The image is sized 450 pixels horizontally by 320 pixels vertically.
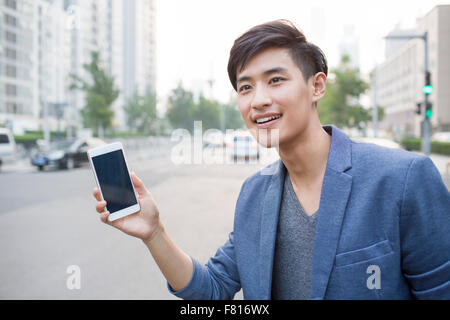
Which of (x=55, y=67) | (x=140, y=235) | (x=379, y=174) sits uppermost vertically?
(x=55, y=67)

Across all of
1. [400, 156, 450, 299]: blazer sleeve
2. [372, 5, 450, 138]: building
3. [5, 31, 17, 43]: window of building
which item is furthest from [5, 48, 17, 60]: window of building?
[400, 156, 450, 299]: blazer sleeve

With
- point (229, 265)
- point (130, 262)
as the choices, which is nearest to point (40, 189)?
point (130, 262)

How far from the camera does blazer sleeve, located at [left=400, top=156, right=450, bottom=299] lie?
3.45ft

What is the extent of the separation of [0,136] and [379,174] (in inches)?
711

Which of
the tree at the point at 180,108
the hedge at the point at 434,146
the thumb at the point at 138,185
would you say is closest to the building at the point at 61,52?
the tree at the point at 180,108

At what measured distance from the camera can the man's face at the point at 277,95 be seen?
4.06 feet

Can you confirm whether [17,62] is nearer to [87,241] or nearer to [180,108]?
[180,108]

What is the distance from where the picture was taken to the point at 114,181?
4.06ft

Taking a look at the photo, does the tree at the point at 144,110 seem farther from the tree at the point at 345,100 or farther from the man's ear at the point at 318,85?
the man's ear at the point at 318,85

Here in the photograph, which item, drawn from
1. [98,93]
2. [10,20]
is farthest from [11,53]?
[98,93]

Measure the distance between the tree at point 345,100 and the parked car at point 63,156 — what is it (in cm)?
1060

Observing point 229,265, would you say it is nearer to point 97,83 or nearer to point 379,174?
point 379,174
